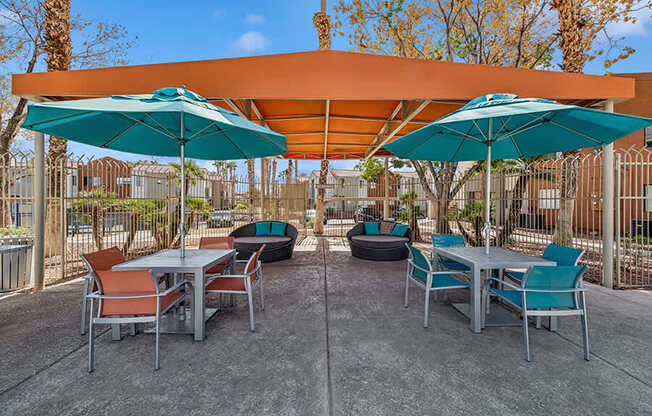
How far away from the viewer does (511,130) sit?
4.03 metres

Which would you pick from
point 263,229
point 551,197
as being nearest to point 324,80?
point 263,229

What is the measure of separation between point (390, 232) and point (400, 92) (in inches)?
160

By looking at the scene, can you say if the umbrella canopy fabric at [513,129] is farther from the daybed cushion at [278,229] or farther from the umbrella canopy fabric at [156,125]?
the daybed cushion at [278,229]

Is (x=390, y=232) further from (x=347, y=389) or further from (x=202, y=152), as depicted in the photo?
(x=347, y=389)

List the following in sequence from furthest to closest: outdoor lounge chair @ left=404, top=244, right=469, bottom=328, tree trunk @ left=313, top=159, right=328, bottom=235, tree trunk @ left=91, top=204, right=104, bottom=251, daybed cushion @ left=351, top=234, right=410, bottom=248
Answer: tree trunk @ left=313, top=159, right=328, bottom=235 < daybed cushion @ left=351, top=234, right=410, bottom=248 < tree trunk @ left=91, top=204, right=104, bottom=251 < outdoor lounge chair @ left=404, top=244, right=469, bottom=328

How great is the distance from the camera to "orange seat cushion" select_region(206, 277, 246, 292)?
328 cm

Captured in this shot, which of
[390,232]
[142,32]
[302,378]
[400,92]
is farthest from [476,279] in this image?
[142,32]

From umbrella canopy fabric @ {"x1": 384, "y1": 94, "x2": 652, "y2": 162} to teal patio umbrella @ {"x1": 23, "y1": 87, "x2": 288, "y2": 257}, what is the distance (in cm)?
200

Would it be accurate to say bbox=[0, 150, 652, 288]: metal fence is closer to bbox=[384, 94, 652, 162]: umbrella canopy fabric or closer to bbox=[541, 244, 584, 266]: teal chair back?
bbox=[384, 94, 652, 162]: umbrella canopy fabric

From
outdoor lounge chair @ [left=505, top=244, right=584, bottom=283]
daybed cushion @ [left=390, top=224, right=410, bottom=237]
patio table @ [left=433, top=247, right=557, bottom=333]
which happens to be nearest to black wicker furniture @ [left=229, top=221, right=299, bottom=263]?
daybed cushion @ [left=390, top=224, right=410, bottom=237]

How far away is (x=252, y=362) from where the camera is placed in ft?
8.47

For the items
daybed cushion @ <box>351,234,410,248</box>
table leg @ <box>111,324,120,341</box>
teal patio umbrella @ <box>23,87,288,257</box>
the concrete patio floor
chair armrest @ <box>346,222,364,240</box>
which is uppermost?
teal patio umbrella @ <box>23,87,288,257</box>

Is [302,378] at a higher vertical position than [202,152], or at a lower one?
lower

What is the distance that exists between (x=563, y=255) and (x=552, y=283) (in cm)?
104
